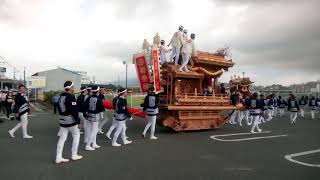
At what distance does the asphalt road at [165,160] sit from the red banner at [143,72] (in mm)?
2821

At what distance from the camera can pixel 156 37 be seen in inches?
546

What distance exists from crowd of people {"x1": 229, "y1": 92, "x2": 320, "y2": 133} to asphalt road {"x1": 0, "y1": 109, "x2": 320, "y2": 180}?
9.11 ft

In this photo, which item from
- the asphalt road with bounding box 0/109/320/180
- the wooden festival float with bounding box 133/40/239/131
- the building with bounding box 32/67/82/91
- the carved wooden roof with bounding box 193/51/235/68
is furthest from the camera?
the building with bounding box 32/67/82/91

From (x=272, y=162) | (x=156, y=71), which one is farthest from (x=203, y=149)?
(x=156, y=71)

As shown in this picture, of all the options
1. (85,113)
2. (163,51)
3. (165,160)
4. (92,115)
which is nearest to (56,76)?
(163,51)

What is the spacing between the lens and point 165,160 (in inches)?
306

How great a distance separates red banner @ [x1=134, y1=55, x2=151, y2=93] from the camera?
43.2 feet

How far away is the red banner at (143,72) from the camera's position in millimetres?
13180

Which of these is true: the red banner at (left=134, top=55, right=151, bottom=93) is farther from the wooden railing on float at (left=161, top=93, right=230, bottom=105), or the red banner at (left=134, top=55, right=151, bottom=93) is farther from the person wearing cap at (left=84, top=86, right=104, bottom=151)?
the person wearing cap at (left=84, top=86, right=104, bottom=151)

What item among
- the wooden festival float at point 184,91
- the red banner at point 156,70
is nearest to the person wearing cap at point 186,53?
the wooden festival float at point 184,91

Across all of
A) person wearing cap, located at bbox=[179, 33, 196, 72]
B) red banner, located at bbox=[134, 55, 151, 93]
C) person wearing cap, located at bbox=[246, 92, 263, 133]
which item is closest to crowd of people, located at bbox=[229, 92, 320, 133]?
person wearing cap, located at bbox=[246, 92, 263, 133]

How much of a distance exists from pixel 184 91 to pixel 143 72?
7.22ft

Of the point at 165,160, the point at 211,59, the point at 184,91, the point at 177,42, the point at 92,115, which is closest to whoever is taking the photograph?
the point at 165,160

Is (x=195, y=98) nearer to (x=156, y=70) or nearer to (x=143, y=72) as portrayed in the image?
(x=156, y=70)
